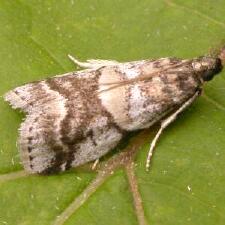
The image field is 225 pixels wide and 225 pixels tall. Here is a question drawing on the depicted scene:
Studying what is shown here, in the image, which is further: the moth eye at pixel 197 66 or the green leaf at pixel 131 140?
the moth eye at pixel 197 66

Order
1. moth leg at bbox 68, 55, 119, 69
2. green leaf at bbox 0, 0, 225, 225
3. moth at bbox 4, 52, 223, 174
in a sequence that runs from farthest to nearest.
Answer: moth leg at bbox 68, 55, 119, 69 < moth at bbox 4, 52, 223, 174 < green leaf at bbox 0, 0, 225, 225

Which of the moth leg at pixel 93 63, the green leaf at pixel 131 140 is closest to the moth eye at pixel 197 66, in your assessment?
the green leaf at pixel 131 140

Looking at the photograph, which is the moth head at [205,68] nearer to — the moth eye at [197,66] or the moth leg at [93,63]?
the moth eye at [197,66]

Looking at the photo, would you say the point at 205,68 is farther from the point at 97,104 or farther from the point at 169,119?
the point at 97,104

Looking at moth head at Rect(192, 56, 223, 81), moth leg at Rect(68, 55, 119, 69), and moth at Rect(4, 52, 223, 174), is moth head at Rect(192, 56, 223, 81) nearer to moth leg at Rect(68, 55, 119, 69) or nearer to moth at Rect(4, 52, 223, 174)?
moth at Rect(4, 52, 223, 174)

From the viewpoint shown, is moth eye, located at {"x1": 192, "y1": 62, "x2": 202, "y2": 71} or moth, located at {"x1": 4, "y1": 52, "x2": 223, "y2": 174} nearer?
Result: moth, located at {"x1": 4, "y1": 52, "x2": 223, "y2": 174}

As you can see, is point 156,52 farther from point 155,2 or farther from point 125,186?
point 125,186

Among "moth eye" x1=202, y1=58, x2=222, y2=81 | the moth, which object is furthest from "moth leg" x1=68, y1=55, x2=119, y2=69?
"moth eye" x1=202, y1=58, x2=222, y2=81
